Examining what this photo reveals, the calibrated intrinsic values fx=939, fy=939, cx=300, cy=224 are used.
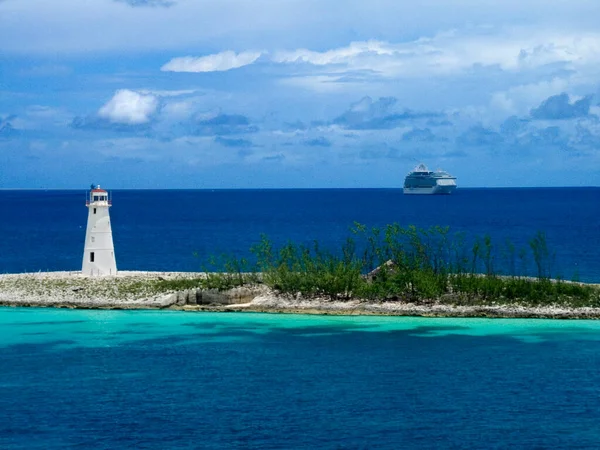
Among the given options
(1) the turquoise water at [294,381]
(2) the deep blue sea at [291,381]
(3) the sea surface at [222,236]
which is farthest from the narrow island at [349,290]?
(3) the sea surface at [222,236]

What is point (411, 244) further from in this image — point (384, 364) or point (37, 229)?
point (37, 229)

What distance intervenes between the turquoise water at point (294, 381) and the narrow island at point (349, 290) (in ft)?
5.38

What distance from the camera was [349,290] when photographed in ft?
176

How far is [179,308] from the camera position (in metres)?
53.8

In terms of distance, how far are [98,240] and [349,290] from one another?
17.6 meters

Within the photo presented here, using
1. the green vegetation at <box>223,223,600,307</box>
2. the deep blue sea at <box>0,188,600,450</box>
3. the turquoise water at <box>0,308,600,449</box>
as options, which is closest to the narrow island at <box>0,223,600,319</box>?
the green vegetation at <box>223,223,600,307</box>

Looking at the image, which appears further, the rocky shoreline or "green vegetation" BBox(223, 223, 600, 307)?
"green vegetation" BBox(223, 223, 600, 307)

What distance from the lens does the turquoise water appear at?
29.6 meters

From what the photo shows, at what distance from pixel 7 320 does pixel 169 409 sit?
70.1 ft

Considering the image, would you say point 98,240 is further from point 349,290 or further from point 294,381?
point 294,381

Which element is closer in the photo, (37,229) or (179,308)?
(179,308)

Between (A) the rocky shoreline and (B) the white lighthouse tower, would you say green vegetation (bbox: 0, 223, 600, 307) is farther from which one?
(B) the white lighthouse tower

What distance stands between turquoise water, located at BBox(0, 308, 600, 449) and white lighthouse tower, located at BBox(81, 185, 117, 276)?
9028 millimetres

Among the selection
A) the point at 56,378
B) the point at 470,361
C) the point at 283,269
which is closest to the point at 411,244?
the point at 283,269
